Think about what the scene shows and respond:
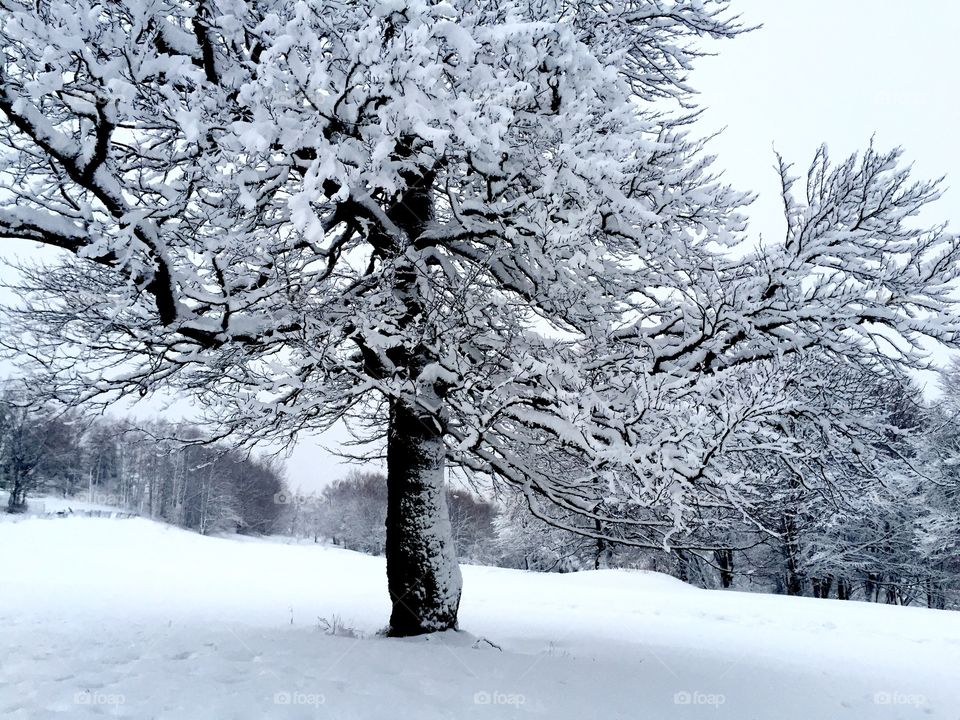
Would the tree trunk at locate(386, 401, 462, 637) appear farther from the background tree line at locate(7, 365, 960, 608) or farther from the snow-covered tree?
the background tree line at locate(7, 365, 960, 608)

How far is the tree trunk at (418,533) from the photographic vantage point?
6.02 m

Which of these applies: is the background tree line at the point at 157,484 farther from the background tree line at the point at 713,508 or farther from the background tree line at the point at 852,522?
the background tree line at the point at 852,522

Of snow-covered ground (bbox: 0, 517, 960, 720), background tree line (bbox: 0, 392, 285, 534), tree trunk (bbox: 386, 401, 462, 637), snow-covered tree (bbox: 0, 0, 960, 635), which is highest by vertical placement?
snow-covered tree (bbox: 0, 0, 960, 635)

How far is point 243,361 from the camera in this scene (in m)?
5.94

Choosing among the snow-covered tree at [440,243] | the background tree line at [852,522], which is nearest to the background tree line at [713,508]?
the background tree line at [852,522]

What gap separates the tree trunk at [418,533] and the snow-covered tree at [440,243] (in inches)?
1.3

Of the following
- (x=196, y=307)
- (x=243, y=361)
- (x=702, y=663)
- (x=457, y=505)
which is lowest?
(x=457, y=505)

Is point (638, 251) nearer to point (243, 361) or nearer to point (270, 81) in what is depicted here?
point (270, 81)

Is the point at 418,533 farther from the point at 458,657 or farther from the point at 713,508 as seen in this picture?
the point at 713,508

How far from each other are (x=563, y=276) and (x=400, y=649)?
12.7 feet

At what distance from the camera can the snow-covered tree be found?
3.58 m

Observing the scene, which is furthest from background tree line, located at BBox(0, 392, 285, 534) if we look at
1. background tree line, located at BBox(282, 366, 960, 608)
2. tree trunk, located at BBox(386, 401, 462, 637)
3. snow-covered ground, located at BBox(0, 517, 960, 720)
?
tree trunk, located at BBox(386, 401, 462, 637)

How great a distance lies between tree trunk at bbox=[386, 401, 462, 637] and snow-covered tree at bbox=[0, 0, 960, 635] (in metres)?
0.03

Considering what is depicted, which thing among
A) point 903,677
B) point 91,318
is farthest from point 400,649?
point 903,677
